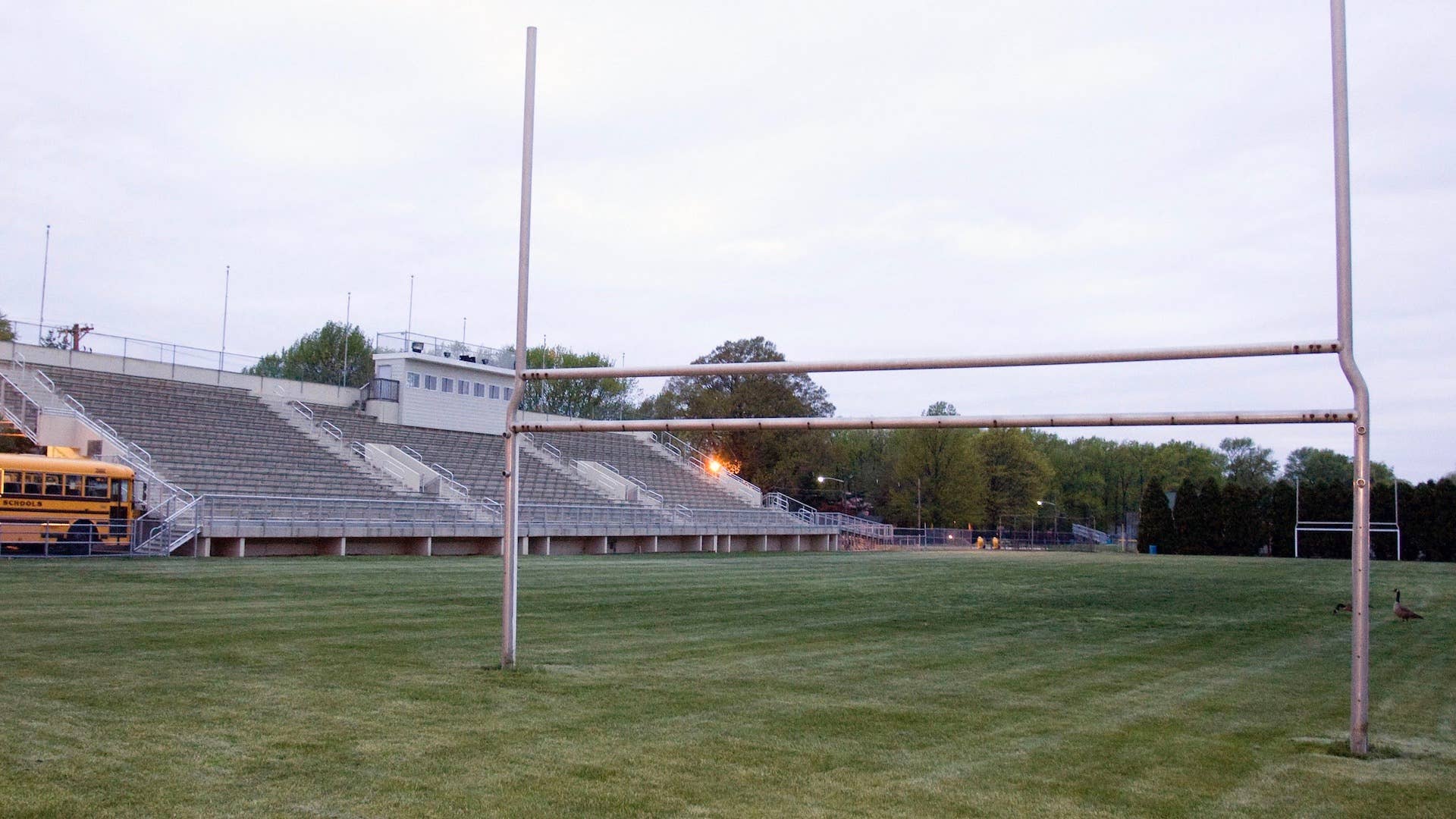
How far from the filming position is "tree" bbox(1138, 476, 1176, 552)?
56.4m

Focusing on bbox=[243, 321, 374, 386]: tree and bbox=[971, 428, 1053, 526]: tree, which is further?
bbox=[971, 428, 1053, 526]: tree

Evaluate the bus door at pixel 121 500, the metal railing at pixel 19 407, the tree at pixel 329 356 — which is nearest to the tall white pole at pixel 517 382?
the bus door at pixel 121 500

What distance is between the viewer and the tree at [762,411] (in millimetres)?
58906


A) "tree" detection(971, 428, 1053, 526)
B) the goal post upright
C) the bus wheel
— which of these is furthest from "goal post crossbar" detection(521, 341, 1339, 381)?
"tree" detection(971, 428, 1053, 526)

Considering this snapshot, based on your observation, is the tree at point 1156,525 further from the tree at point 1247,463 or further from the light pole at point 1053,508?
the tree at point 1247,463

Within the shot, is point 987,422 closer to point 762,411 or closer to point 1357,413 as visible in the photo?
point 1357,413

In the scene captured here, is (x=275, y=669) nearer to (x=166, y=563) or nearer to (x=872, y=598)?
(x=872, y=598)

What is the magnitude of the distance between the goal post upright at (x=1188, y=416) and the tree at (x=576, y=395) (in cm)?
5215

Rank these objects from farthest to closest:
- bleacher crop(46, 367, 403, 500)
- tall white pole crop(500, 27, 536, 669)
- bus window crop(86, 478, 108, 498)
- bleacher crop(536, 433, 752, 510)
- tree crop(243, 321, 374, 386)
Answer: tree crop(243, 321, 374, 386) < bleacher crop(536, 433, 752, 510) < bleacher crop(46, 367, 403, 500) < bus window crop(86, 478, 108, 498) < tall white pole crop(500, 27, 536, 669)

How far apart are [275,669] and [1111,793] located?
5600 millimetres

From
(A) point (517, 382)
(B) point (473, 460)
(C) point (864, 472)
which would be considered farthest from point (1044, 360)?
(C) point (864, 472)

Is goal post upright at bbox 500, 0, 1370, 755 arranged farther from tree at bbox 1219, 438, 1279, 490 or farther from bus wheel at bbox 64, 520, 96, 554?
tree at bbox 1219, 438, 1279, 490

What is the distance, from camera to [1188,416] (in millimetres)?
6605

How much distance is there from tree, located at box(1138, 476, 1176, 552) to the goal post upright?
52505 mm
